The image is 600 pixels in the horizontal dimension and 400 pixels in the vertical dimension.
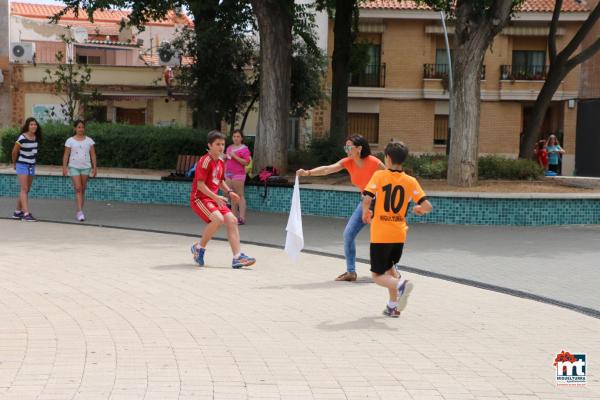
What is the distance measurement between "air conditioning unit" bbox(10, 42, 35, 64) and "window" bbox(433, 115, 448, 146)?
17.9 meters

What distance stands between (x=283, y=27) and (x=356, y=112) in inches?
932

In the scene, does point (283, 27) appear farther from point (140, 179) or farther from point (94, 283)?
point (94, 283)

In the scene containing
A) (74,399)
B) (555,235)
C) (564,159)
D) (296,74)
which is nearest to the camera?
(74,399)

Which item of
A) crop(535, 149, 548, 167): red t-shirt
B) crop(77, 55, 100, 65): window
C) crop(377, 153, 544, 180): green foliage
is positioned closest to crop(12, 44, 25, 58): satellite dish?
crop(77, 55, 100, 65): window

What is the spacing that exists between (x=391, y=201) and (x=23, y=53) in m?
33.4

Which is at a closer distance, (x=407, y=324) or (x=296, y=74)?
(x=407, y=324)

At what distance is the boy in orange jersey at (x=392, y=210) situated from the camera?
7812mm

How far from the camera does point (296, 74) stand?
98.9 ft

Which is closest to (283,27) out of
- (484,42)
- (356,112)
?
(484,42)

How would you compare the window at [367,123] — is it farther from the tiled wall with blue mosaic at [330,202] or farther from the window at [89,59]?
the tiled wall with blue mosaic at [330,202]

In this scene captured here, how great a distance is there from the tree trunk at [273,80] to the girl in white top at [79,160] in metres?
4.95

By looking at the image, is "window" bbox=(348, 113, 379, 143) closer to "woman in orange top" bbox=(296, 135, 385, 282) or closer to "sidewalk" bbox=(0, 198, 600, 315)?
"sidewalk" bbox=(0, 198, 600, 315)

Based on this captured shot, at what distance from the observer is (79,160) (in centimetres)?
1517

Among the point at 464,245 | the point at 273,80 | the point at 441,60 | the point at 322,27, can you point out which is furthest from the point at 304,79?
the point at 464,245
